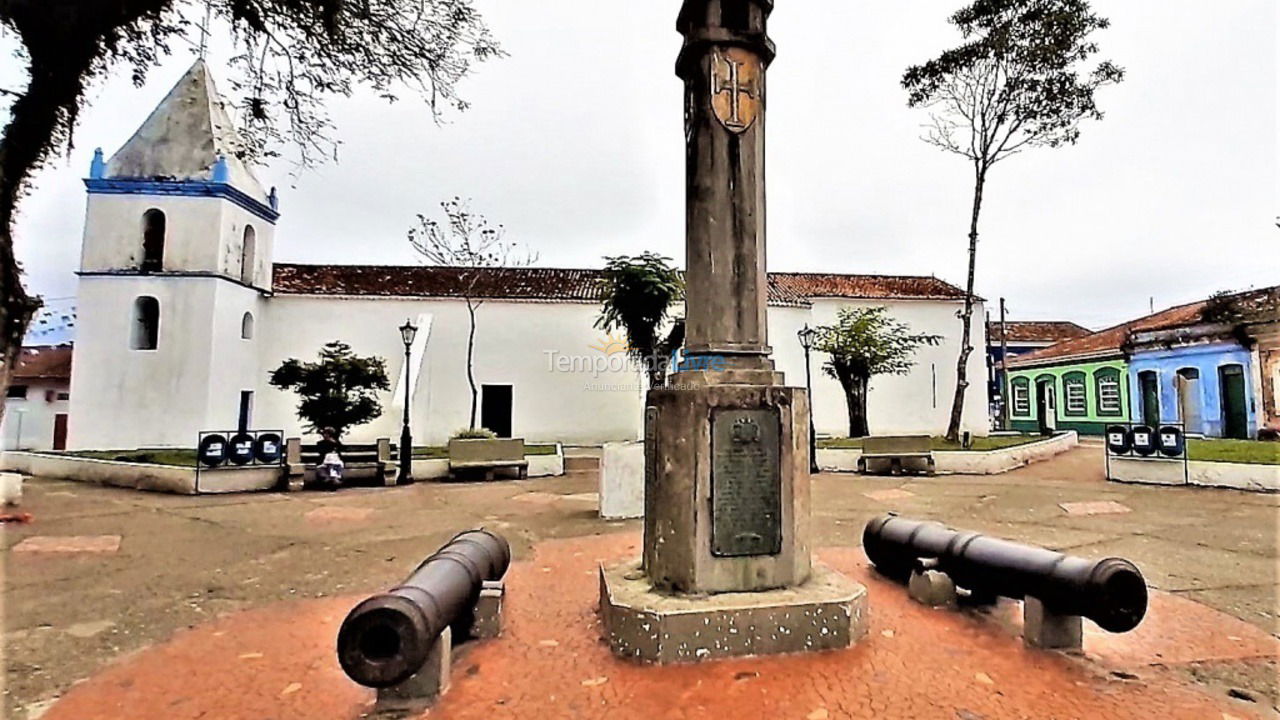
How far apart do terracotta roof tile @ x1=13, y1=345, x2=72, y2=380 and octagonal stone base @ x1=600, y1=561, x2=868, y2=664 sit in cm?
2548

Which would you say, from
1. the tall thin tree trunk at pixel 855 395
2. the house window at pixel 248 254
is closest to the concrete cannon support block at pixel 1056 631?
the tall thin tree trunk at pixel 855 395

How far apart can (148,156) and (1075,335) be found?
4454cm

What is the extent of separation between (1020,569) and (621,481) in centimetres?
535

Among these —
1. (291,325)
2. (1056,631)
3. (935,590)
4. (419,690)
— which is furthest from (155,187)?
(1056,631)

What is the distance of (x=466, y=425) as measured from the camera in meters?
22.6

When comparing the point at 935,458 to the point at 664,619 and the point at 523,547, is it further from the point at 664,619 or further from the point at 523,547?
the point at 664,619

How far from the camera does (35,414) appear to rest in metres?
23.2

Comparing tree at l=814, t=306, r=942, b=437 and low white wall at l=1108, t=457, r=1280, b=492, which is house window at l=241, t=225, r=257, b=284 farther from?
low white wall at l=1108, t=457, r=1280, b=492

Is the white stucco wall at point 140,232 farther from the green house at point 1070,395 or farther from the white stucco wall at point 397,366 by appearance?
the green house at point 1070,395

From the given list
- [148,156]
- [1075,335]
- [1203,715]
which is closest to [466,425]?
[148,156]

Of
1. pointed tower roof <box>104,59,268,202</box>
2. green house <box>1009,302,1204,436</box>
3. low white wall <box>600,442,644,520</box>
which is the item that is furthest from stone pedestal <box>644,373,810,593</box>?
green house <box>1009,302,1204,436</box>

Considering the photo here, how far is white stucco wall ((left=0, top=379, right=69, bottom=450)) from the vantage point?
22.7 metres

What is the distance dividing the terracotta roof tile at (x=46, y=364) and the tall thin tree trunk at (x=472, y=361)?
12.5m

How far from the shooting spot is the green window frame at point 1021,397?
29.9 meters
